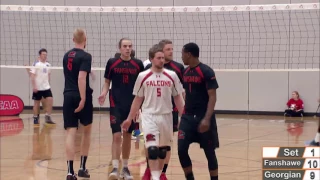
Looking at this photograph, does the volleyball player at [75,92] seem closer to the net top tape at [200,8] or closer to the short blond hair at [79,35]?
the short blond hair at [79,35]

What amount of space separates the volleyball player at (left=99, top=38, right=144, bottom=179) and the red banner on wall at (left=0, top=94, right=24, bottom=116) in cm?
1169

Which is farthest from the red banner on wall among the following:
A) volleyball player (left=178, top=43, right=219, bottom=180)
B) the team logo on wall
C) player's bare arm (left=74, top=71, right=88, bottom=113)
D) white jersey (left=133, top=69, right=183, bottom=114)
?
volleyball player (left=178, top=43, right=219, bottom=180)

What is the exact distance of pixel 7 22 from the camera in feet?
74.8

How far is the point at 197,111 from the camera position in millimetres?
8203

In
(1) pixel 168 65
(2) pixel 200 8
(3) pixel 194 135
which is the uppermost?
(2) pixel 200 8

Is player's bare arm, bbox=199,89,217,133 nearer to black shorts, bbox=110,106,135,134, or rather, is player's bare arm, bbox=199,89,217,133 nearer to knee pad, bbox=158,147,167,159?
knee pad, bbox=158,147,167,159

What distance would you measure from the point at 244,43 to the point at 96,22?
5.40 metres

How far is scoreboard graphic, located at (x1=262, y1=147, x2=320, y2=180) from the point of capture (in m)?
6.72

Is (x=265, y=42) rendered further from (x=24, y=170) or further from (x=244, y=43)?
(x=24, y=170)

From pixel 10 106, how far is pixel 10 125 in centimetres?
306

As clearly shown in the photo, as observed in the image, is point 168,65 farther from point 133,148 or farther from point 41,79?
point 41,79

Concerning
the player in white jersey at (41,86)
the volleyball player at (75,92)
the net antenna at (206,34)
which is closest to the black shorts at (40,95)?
the player in white jersey at (41,86)

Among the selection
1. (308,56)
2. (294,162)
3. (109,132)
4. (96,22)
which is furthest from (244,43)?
(294,162)

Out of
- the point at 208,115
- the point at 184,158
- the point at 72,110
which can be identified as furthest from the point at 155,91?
the point at 72,110
